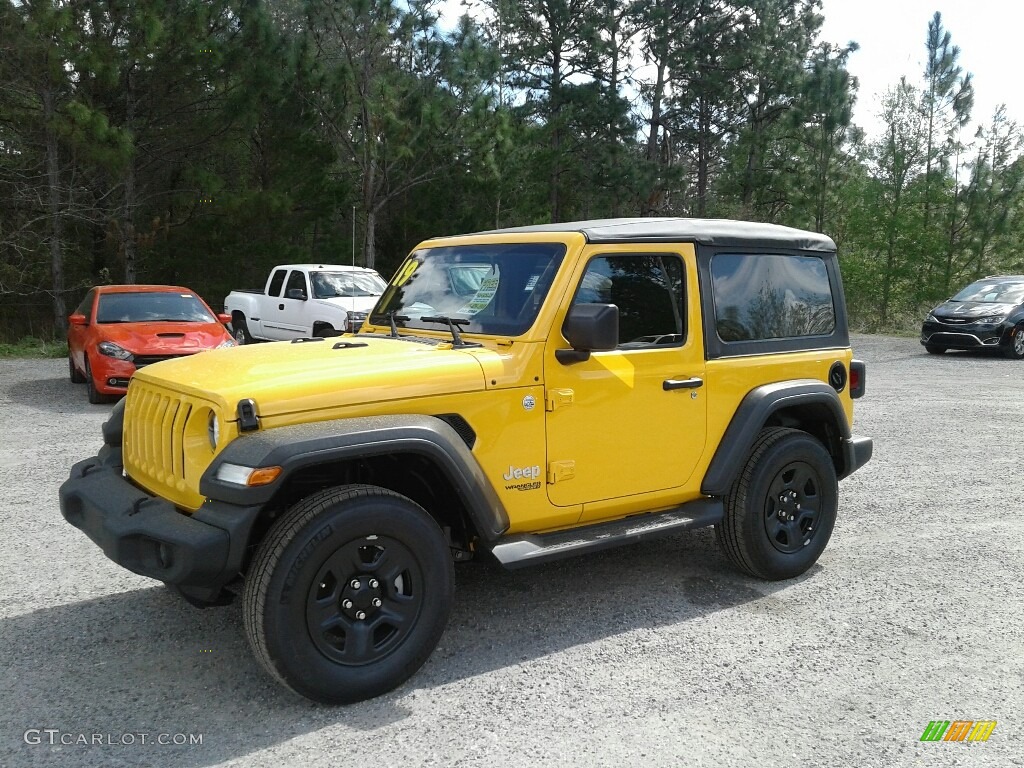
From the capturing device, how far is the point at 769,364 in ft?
15.6

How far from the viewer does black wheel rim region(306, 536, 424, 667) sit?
3340mm

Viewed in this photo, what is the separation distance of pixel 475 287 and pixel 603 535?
1380 mm

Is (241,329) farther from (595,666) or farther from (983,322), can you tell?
(983,322)

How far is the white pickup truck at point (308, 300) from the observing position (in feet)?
46.5

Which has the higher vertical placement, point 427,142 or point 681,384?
point 427,142

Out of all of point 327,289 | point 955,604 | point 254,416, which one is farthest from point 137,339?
point 955,604

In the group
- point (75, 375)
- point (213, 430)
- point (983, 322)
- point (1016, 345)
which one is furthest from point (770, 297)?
point (1016, 345)

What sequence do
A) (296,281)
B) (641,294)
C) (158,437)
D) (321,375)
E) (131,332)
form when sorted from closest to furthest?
1. (321,375)
2. (158,437)
3. (641,294)
4. (131,332)
5. (296,281)

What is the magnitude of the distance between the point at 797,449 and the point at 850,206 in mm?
25185

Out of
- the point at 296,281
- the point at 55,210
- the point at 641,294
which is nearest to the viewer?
the point at 641,294

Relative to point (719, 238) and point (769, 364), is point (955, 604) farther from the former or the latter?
Answer: point (719, 238)

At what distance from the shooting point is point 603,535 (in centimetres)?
409

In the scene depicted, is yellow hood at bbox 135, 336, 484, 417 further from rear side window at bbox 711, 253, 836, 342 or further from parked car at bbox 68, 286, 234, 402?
parked car at bbox 68, 286, 234, 402

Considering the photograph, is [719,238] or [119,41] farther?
[119,41]
